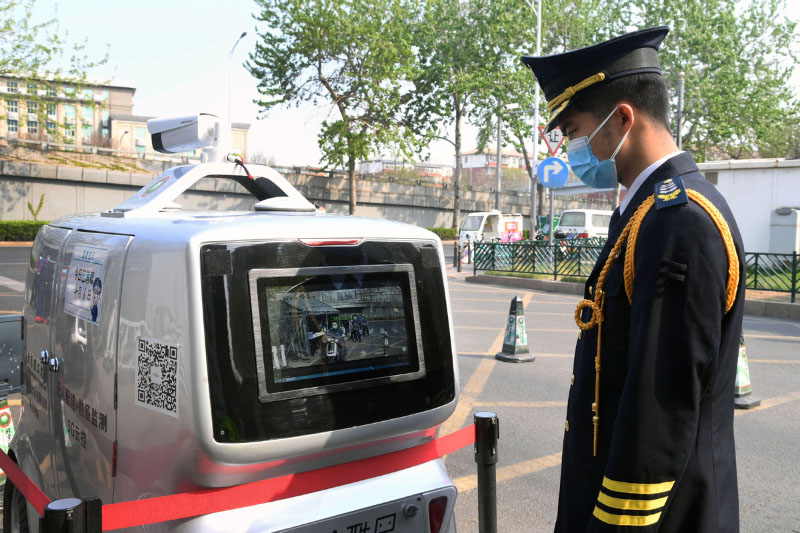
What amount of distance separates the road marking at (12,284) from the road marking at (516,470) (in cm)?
1235

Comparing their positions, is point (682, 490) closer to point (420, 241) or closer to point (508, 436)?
point (420, 241)

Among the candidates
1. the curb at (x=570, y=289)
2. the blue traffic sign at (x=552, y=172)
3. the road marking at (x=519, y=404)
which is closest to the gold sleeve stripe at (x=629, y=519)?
the road marking at (x=519, y=404)

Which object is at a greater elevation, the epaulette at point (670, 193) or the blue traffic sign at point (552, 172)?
the blue traffic sign at point (552, 172)

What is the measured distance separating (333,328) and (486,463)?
960mm

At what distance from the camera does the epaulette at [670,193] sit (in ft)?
5.23

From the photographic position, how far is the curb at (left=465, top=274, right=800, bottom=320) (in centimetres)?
1287

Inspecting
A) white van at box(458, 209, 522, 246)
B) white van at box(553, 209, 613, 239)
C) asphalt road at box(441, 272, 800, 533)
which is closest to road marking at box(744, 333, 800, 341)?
asphalt road at box(441, 272, 800, 533)

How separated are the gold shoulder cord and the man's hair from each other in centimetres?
24

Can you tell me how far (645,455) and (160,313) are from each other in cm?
149

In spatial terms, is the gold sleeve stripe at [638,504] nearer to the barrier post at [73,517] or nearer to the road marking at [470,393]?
the barrier post at [73,517]

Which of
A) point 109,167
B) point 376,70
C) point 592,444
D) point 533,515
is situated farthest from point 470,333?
point 109,167

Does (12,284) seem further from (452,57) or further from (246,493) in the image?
(452,57)

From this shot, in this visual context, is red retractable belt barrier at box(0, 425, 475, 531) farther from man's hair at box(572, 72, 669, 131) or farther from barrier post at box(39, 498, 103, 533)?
man's hair at box(572, 72, 669, 131)

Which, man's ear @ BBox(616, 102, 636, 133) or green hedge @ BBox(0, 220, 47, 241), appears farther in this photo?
green hedge @ BBox(0, 220, 47, 241)
